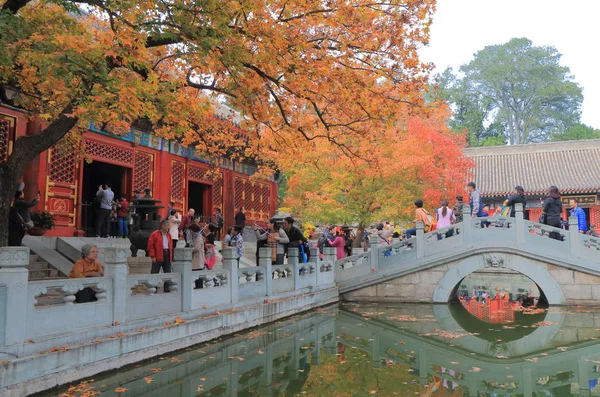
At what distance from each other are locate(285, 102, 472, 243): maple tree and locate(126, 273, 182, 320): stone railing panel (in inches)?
430

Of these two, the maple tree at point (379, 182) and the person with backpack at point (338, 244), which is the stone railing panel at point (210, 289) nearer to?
the person with backpack at point (338, 244)

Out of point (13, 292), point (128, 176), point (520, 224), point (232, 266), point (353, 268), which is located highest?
point (128, 176)

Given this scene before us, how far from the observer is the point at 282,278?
10938 millimetres

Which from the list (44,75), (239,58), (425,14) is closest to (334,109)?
(425,14)

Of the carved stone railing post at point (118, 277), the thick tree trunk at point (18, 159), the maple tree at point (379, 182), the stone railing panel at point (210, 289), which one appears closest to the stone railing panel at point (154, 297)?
the carved stone railing post at point (118, 277)

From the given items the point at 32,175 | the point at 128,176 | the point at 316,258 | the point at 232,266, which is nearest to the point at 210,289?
the point at 232,266

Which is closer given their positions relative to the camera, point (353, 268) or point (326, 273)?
point (326, 273)

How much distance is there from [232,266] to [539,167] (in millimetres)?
25976

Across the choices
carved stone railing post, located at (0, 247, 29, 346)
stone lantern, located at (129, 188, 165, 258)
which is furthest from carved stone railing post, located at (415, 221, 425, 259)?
carved stone railing post, located at (0, 247, 29, 346)

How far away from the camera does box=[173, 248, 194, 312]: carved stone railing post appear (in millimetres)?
7691

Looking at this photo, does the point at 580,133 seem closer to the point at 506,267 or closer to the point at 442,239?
the point at 506,267

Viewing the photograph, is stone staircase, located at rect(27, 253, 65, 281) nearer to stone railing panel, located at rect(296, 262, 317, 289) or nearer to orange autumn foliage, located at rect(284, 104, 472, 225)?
stone railing panel, located at rect(296, 262, 317, 289)

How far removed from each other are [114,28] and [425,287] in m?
9.88

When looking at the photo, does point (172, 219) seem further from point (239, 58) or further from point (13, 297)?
point (13, 297)
